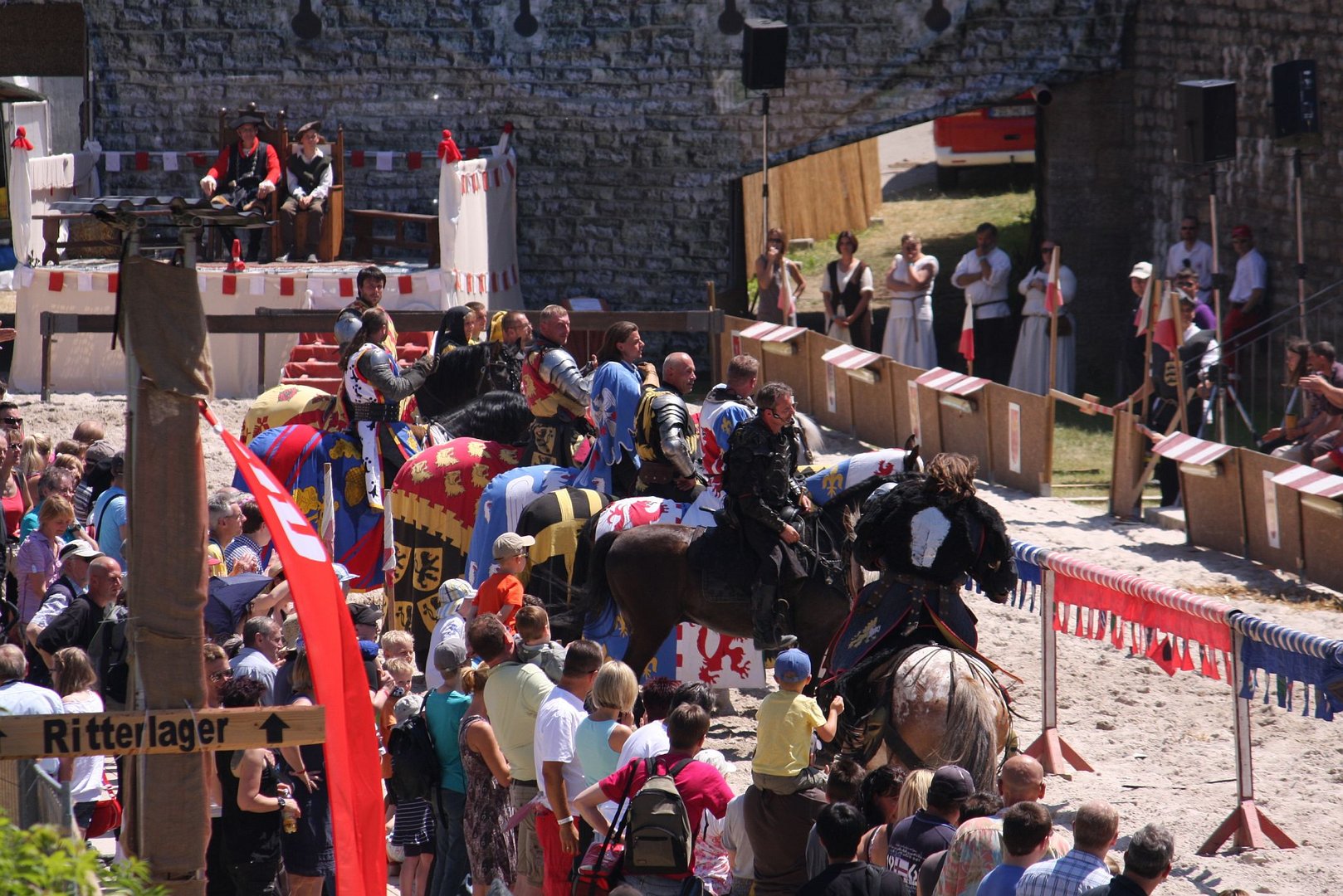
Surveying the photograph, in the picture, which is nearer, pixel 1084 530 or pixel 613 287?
pixel 1084 530

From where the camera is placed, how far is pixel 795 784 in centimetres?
588

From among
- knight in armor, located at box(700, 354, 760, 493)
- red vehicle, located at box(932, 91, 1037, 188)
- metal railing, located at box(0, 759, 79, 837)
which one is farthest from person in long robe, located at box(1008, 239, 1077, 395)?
metal railing, located at box(0, 759, 79, 837)

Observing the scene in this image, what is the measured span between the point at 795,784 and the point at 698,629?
393cm

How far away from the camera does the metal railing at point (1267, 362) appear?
15.3m

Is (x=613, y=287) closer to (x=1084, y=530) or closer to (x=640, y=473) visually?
(x=1084, y=530)

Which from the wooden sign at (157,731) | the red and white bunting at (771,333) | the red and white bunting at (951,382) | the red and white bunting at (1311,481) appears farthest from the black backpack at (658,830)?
the red and white bunting at (771,333)

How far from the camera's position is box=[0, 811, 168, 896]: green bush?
3.32 meters

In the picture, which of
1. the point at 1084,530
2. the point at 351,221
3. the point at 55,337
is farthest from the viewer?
the point at 351,221

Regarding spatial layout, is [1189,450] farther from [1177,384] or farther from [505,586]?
[505,586]

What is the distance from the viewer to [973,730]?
666 centimetres

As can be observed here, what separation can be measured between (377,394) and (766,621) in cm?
316

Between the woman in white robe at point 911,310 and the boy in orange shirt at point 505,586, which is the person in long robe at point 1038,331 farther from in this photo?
the boy in orange shirt at point 505,586

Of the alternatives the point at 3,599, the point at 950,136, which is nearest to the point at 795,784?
the point at 3,599

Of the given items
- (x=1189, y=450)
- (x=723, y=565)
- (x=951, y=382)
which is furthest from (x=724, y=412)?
(x=951, y=382)
